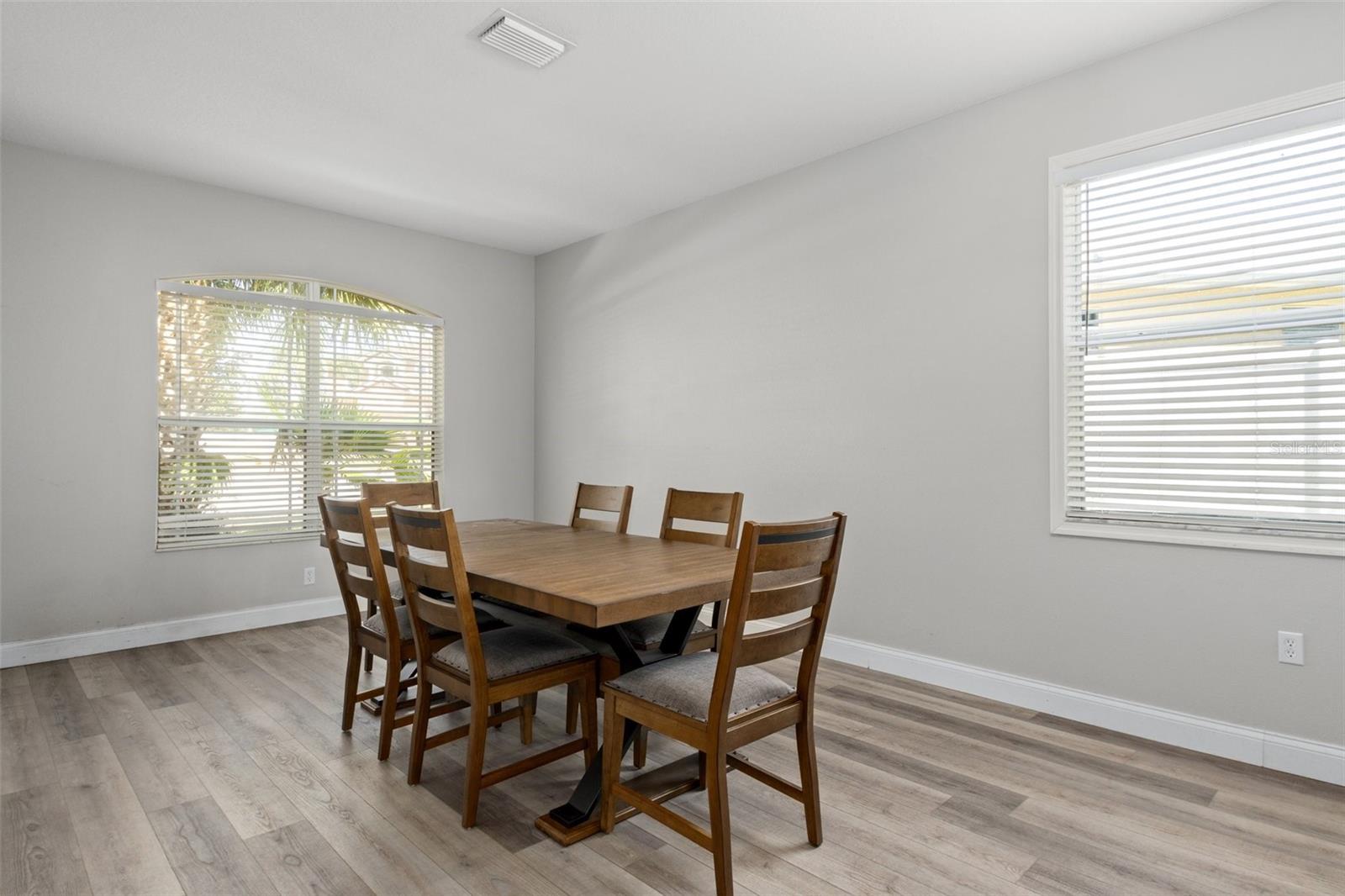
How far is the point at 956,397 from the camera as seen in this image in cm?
338

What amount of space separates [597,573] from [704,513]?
1.04 meters

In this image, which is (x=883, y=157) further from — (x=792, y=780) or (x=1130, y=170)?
(x=792, y=780)

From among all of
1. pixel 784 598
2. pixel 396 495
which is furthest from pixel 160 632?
pixel 784 598

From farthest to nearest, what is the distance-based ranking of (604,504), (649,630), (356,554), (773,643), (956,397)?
(604,504) < (956,397) < (649,630) < (356,554) < (773,643)

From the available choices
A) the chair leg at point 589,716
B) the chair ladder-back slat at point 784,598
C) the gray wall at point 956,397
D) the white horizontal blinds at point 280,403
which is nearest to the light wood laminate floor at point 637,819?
the chair leg at point 589,716

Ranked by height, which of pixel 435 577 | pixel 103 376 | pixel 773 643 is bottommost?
pixel 773 643

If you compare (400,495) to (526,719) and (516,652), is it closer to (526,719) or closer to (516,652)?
(526,719)

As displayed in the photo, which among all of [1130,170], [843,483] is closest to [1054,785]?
[843,483]

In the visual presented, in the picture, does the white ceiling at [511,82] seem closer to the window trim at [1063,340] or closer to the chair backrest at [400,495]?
the window trim at [1063,340]

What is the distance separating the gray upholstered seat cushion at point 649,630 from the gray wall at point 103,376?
3.06 metres

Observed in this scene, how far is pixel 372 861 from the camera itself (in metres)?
1.92

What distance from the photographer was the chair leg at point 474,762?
208 cm

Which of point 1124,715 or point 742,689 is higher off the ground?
point 742,689

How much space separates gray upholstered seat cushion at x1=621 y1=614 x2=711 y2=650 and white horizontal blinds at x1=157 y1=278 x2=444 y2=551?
308 cm
